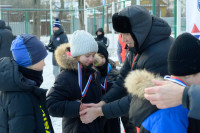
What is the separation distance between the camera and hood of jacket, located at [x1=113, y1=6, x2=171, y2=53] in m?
1.97

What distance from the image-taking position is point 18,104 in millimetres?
1827

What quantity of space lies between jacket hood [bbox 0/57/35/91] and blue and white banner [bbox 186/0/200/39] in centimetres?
217

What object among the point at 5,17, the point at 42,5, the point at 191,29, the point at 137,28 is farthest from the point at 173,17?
the point at 42,5

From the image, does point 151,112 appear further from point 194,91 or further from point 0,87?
point 0,87

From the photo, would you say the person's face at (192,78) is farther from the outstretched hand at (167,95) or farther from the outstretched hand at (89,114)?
the outstretched hand at (89,114)

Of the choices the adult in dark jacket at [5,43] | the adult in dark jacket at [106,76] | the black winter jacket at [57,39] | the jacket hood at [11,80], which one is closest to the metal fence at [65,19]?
the black winter jacket at [57,39]

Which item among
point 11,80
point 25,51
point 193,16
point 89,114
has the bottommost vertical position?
point 89,114

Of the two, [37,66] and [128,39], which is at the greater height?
[128,39]

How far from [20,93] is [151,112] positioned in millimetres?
1005

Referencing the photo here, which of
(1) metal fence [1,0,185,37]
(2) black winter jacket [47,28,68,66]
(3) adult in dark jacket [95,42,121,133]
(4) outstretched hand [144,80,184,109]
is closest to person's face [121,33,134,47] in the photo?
(3) adult in dark jacket [95,42,121,133]

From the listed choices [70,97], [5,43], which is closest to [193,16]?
[70,97]

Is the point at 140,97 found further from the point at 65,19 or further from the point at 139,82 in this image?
the point at 65,19

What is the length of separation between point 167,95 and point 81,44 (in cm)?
135

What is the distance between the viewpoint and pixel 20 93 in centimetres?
189
